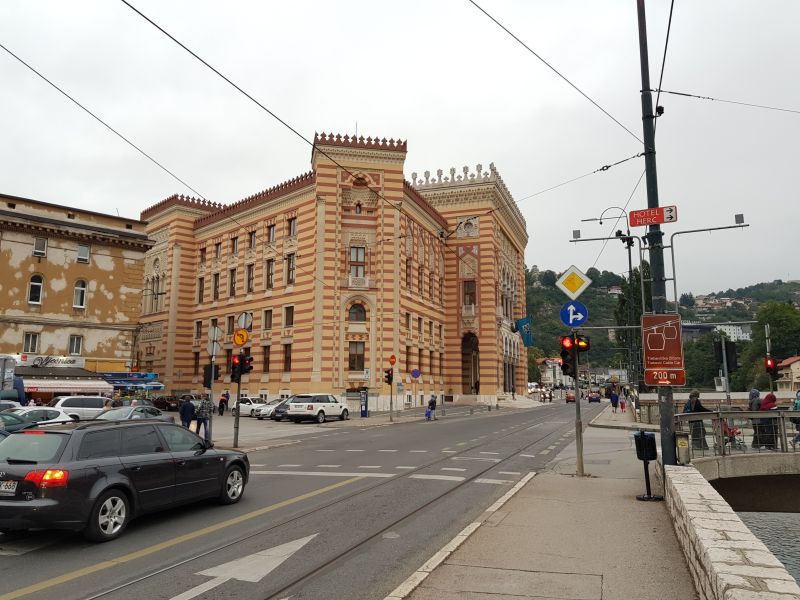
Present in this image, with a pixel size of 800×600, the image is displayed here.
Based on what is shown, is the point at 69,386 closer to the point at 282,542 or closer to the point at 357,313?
the point at 357,313

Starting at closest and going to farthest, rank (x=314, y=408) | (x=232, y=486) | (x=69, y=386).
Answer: (x=232, y=486)
(x=314, y=408)
(x=69, y=386)

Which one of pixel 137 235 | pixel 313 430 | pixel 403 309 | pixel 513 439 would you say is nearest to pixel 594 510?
pixel 513 439

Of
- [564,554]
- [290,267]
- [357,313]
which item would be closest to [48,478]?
[564,554]

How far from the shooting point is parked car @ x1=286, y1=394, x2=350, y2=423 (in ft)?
103

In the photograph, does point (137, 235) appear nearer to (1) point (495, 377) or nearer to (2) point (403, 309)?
(2) point (403, 309)

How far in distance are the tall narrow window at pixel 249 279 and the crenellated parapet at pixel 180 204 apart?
10.3 m

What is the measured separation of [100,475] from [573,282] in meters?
10.2

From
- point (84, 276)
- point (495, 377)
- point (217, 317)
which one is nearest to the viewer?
point (84, 276)

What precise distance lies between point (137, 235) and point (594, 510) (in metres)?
35.8

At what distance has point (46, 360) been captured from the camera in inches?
1326

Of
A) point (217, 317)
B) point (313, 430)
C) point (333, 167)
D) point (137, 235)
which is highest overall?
point (333, 167)

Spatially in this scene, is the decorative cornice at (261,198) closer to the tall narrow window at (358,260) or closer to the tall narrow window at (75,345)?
the tall narrow window at (358,260)

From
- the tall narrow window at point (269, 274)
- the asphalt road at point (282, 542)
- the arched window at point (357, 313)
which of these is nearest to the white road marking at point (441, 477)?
the asphalt road at point (282, 542)

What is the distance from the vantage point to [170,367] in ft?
158
